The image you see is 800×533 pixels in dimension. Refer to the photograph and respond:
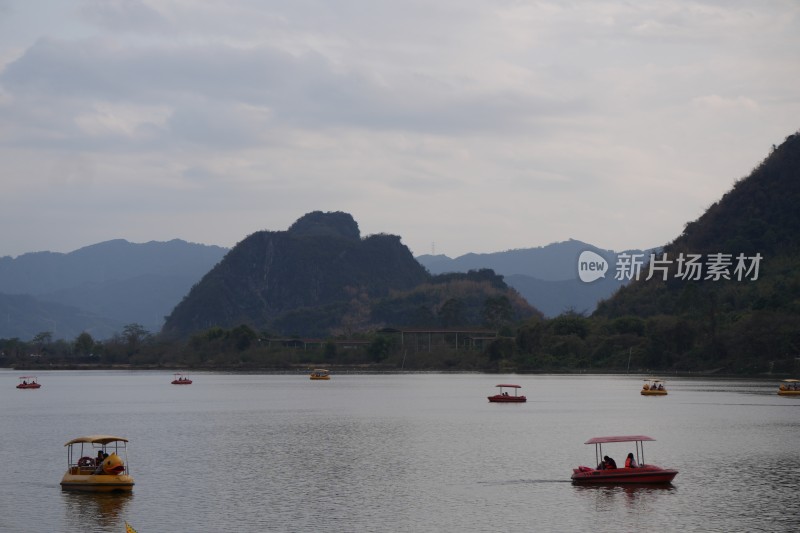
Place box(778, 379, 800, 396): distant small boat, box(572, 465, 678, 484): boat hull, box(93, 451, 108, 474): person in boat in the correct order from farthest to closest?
box(778, 379, 800, 396): distant small boat < box(572, 465, 678, 484): boat hull < box(93, 451, 108, 474): person in boat

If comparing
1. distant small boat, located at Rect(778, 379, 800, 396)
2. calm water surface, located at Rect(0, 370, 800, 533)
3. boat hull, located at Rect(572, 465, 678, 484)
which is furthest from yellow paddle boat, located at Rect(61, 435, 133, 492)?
distant small boat, located at Rect(778, 379, 800, 396)

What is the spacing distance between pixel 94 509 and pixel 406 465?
23211 mm

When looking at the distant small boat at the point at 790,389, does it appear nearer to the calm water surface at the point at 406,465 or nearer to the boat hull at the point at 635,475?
the calm water surface at the point at 406,465

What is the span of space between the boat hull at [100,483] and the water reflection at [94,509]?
11.2 inches

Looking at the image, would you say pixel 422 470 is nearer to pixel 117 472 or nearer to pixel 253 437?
pixel 117 472

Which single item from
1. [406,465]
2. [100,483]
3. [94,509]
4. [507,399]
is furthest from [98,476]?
[507,399]

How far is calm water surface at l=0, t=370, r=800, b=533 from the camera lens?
50.6 metres

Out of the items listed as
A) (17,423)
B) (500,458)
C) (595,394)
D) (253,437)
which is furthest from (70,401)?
(500,458)

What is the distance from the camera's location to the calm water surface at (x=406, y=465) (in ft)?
166

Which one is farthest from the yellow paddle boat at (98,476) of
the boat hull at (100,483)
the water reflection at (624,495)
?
the water reflection at (624,495)

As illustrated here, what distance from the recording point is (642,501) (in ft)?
180

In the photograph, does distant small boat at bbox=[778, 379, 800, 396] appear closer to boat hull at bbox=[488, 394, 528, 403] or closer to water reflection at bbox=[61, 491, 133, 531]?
boat hull at bbox=[488, 394, 528, 403]

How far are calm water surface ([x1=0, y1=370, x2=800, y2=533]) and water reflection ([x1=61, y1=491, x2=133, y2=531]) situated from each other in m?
0.15

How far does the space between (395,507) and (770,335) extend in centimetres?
14345
